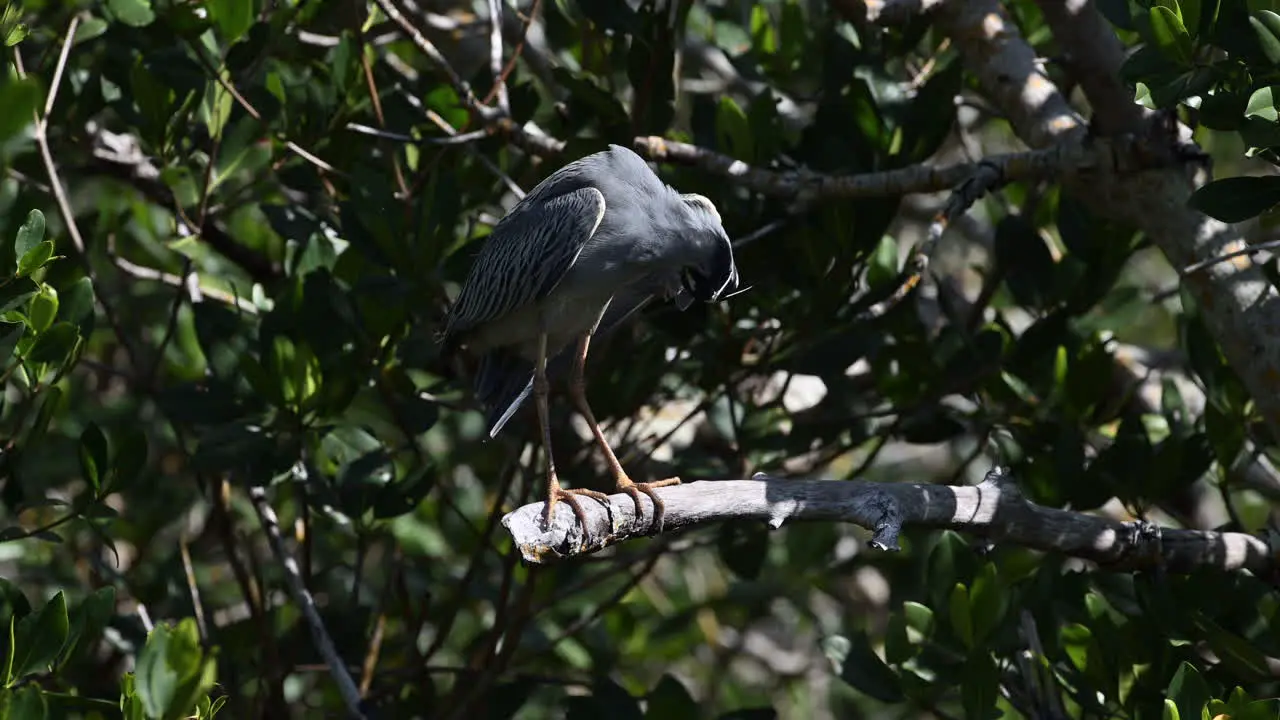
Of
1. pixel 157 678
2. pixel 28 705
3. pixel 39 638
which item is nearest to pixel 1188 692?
pixel 157 678

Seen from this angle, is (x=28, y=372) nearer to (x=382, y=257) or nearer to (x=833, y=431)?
(x=382, y=257)

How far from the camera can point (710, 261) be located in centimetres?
332

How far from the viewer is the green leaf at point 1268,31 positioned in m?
Answer: 2.56

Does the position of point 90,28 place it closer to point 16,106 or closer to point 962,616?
point 16,106

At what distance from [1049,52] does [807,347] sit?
58.6 inches

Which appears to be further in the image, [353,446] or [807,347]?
[807,347]

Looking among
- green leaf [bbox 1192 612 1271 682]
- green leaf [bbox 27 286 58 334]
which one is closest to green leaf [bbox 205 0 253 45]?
green leaf [bbox 27 286 58 334]

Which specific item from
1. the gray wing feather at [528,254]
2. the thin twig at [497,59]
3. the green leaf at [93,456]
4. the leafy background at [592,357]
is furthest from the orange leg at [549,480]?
the green leaf at [93,456]

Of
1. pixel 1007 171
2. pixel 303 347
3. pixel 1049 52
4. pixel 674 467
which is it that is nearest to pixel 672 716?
pixel 674 467

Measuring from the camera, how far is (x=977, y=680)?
2920 mm

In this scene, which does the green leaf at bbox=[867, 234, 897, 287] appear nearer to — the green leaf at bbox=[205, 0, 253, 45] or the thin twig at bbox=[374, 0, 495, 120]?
the thin twig at bbox=[374, 0, 495, 120]

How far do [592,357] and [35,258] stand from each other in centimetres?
192

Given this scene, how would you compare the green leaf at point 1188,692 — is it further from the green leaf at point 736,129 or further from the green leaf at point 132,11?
the green leaf at point 132,11

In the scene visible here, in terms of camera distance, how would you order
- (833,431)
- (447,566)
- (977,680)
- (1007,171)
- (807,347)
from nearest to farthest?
(977,680), (1007,171), (807,347), (833,431), (447,566)
